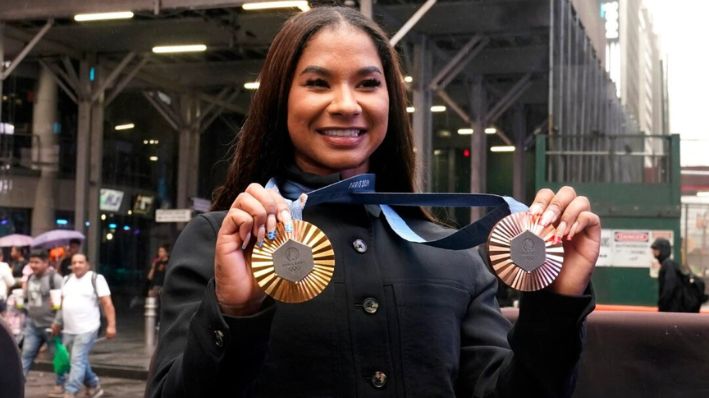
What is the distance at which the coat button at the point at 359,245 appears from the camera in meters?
1.74

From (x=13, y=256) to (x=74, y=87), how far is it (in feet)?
17.1

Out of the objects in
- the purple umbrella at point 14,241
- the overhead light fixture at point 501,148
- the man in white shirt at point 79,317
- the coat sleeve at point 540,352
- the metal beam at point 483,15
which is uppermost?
the metal beam at point 483,15

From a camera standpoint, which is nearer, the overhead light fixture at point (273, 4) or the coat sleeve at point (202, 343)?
the coat sleeve at point (202, 343)

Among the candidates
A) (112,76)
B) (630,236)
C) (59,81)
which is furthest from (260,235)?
(59,81)

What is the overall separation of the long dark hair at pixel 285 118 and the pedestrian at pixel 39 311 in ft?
33.7

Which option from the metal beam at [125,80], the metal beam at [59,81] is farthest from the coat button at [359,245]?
the metal beam at [59,81]

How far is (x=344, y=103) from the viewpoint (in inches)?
67.3

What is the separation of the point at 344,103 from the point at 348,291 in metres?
0.31

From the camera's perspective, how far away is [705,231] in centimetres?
1630

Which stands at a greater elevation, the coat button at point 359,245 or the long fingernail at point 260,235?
the long fingernail at point 260,235

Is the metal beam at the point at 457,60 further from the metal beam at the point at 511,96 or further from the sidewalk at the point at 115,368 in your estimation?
the sidewalk at the point at 115,368

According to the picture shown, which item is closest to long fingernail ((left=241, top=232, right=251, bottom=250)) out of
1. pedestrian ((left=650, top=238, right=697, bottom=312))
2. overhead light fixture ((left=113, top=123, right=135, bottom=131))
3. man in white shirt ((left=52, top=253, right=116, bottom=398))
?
man in white shirt ((left=52, top=253, right=116, bottom=398))

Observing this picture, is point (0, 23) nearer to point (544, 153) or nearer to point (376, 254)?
point (544, 153)

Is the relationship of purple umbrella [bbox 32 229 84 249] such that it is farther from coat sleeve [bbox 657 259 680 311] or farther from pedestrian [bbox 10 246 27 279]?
coat sleeve [bbox 657 259 680 311]
